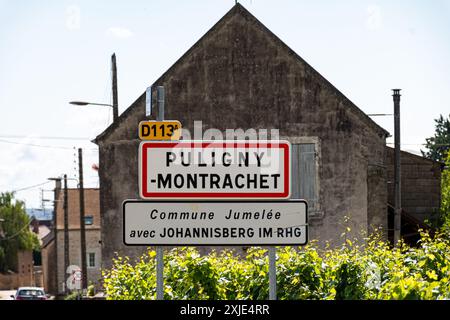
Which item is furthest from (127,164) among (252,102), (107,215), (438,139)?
(438,139)

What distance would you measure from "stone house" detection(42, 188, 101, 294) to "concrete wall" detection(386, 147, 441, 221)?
31.3 m

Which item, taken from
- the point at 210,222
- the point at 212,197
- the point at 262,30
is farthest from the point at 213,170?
the point at 262,30

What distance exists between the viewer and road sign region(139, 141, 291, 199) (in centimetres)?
770

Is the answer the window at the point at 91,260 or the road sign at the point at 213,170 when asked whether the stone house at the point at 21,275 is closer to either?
the window at the point at 91,260

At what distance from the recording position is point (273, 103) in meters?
24.5

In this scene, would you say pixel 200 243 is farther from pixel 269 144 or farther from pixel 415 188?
pixel 415 188

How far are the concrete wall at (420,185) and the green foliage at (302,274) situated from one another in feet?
72.7

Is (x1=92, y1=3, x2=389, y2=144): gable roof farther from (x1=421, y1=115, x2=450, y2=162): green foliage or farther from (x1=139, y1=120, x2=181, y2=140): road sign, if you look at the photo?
(x1=421, y1=115, x2=450, y2=162): green foliage

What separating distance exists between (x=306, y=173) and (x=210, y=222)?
54.2 ft

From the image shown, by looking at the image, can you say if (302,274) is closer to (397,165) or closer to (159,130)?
(159,130)

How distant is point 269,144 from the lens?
7520mm

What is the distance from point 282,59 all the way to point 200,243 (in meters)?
Answer: 17.1

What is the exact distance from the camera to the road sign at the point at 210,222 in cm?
766

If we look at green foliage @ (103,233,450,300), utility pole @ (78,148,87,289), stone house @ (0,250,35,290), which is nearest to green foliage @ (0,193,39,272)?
stone house @ (0,250,35,290)
